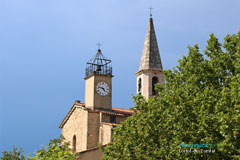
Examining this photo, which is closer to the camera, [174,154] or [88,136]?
[174,154]

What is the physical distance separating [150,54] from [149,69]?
72.5 inches

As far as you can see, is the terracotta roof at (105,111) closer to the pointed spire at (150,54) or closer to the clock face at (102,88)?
the clock face at (102,88)

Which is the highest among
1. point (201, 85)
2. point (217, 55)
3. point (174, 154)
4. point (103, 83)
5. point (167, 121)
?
point (103, 83)

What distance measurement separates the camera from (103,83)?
142 feet

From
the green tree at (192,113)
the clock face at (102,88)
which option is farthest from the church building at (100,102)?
the green tree at (192,113)

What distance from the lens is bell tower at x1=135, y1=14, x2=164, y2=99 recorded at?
42.6m

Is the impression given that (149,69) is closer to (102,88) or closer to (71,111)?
(102,88)

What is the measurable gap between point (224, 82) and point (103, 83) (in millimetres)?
22428

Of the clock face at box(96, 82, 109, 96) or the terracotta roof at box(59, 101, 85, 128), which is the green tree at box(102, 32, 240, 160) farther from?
the terracotta roof at box(59, 101, 85, 128)

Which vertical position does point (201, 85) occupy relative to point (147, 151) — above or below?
above

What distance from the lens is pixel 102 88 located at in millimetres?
43219

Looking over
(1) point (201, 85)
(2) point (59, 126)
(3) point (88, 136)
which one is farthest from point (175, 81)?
(2) point (59, 126)

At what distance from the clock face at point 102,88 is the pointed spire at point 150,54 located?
421 cm

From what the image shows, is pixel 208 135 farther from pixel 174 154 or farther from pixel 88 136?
→ pixel 88 136
